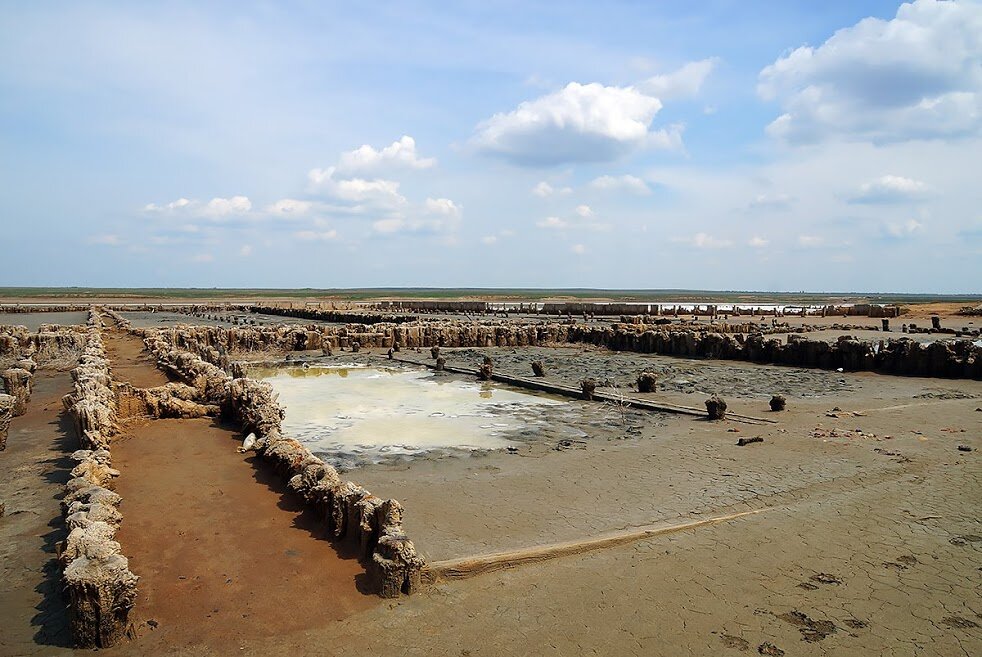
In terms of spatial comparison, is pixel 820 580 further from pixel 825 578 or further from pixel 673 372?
pixel 673 372

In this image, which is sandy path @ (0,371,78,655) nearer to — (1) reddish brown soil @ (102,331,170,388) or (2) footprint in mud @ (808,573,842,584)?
(1) reddish brown soil @ (102,331,170,388)

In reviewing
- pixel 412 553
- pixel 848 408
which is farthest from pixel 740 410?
pixel 412 553

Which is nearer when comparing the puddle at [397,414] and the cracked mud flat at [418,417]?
the cracked mud flat at [418,417]

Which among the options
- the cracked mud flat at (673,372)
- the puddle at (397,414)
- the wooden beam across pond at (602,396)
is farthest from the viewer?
the cracked mud flat at (673,372)

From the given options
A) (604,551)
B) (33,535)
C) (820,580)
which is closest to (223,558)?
(33,535)

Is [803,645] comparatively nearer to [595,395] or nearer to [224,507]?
[224,507]

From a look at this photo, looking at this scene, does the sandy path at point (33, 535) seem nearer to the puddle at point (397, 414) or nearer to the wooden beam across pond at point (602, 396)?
the puddle at point (397, 414)

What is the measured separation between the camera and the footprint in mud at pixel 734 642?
461 centimetres

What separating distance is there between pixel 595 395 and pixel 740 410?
11.6ft

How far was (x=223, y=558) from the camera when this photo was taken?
5.70 meters

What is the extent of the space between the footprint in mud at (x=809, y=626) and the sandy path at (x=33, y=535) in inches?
216

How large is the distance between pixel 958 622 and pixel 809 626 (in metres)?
1.24

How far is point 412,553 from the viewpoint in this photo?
17.6ft

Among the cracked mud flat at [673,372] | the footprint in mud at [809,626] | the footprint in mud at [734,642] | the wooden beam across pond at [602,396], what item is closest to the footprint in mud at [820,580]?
the footprint in mud at [809,626]
